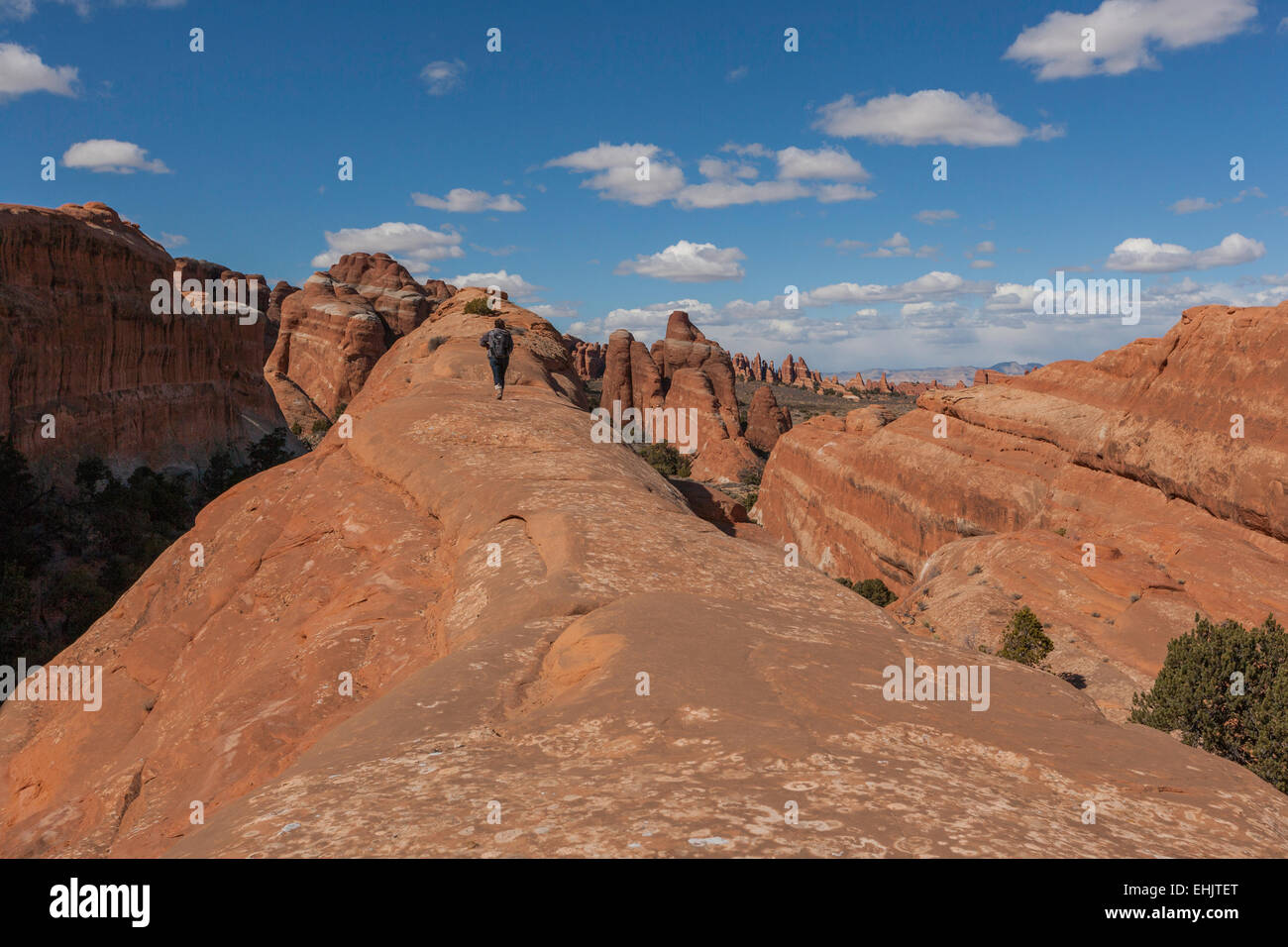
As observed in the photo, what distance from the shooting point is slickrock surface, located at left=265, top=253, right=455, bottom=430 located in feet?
269

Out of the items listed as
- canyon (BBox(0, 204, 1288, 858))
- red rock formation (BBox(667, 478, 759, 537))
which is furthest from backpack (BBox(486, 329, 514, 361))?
red rock formation (BBox(667, 478, 759, 537))

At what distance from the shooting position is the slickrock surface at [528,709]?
4.47 meters

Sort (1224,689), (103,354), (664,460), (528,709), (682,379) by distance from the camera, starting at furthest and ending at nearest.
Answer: (682,379) < (664,460) < (103,354) < (1224,689) < (528,709)

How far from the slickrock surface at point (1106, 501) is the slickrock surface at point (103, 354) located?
4767 cm

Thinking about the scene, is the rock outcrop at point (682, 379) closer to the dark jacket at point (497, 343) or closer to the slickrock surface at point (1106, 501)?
the slickrock surface at point (1106, 501)

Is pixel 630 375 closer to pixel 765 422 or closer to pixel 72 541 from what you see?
pixel 765 422

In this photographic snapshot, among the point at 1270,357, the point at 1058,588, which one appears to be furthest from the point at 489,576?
the point at 1270,357

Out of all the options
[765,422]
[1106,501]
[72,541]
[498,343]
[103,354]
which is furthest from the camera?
[765,422]

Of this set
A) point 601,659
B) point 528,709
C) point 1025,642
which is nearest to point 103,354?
point 1025,642

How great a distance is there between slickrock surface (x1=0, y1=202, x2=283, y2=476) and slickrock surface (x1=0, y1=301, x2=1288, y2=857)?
40.0 metres

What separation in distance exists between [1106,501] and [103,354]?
190 ft

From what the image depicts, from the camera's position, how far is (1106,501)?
1283 inches

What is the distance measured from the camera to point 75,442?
159 ft
